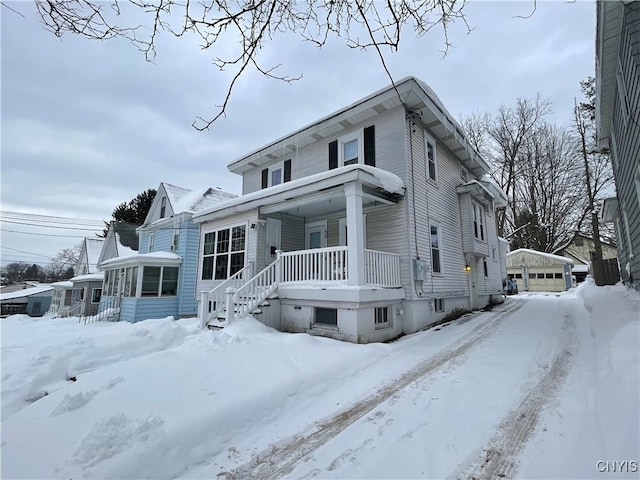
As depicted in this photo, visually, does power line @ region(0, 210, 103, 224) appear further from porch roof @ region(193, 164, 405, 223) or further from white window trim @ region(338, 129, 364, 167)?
white window trim @ region(338, 129, 364, 167)

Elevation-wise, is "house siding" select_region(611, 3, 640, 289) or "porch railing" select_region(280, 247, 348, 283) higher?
"house siding" select_region(611, 3, 640, 289)

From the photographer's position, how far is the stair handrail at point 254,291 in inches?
325

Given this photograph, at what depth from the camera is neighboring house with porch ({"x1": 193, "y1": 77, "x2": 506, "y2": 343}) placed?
7684 mm

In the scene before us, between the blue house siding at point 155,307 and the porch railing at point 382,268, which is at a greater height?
the porch railing at point 382,268

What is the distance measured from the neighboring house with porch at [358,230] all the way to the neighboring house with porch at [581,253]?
69.6 ft

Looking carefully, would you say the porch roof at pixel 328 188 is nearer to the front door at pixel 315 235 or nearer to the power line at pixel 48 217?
the front door at pixel 315 235

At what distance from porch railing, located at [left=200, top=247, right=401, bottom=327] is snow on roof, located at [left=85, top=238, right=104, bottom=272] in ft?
85.5

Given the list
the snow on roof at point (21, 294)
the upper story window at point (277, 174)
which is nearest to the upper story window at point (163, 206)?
the upper story window at point (277, 174)

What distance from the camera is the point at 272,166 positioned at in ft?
44.6

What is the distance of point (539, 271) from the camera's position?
25406 mm

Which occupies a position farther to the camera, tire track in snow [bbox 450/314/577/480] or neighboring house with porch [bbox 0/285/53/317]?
neighboring house with porch [bbox 0/285/53/317]

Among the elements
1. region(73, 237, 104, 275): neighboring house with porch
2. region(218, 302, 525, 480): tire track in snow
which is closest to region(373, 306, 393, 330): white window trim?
region(218, 302, 525, 480): tire track in snow

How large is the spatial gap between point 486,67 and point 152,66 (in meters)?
4.06

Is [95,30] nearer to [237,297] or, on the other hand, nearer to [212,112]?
[212,112]
